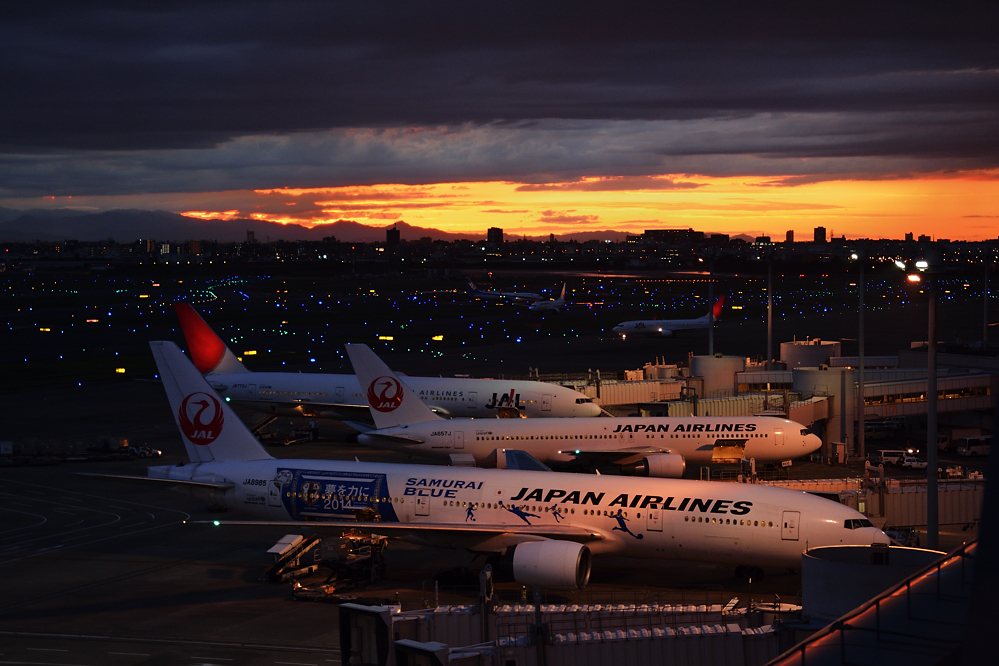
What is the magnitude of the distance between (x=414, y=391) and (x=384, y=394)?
13.4 m

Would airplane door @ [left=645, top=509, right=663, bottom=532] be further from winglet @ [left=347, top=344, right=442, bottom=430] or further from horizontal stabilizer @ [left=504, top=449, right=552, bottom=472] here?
winglet @ [left=347, top=344, right=442, bottom=430]

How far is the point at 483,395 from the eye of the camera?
72.4 metres

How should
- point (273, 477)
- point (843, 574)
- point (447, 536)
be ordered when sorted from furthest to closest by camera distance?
point (273, 477)
point (447, 536)
point (843, 574)

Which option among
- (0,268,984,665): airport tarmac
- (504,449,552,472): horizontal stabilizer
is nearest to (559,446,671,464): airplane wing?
(504,449,552,472): horizontal stabilizer

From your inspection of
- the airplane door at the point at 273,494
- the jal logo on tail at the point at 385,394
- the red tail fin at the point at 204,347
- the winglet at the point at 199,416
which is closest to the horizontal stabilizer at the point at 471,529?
the airplane door at the point at 273,494

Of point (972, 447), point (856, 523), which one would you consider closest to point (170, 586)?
point (856, 523)

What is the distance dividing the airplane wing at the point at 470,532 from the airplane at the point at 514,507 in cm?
5

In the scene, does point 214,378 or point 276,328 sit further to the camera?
point 276,328

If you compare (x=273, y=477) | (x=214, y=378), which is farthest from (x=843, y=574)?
(x=214, y=378)

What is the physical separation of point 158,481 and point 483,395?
3549 cm

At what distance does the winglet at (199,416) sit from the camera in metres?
43.0

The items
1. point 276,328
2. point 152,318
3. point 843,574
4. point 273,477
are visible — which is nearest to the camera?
point 843,574

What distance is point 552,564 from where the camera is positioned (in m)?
35.4

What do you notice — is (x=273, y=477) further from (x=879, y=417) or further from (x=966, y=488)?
(x=879, y=417)
